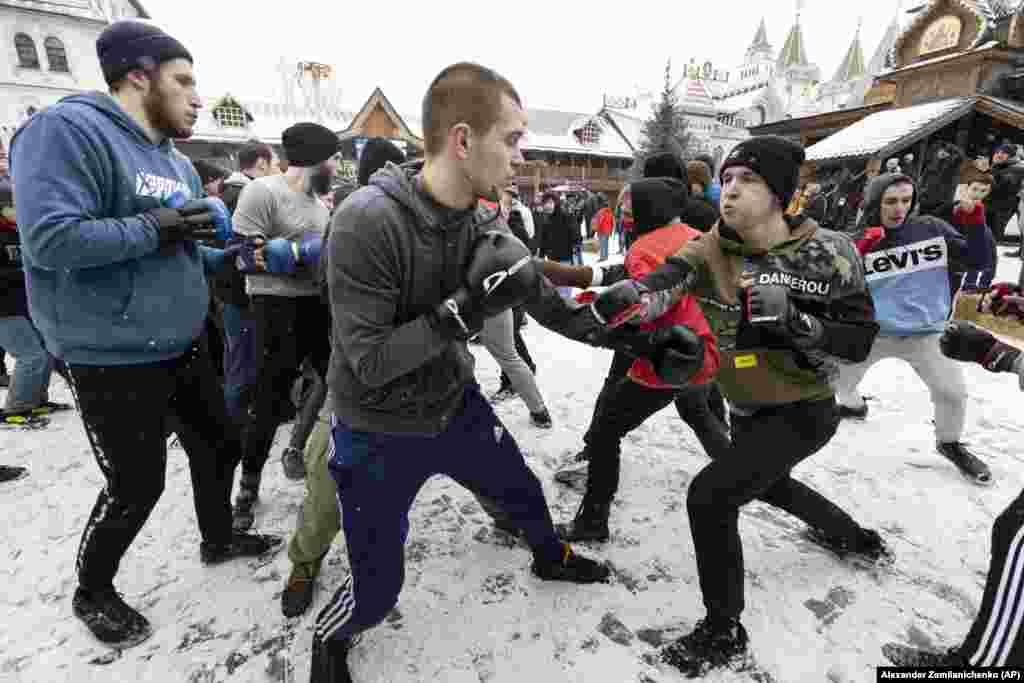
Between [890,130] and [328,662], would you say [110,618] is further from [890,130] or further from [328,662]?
[890,130]

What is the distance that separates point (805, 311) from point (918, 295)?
6.75 ft

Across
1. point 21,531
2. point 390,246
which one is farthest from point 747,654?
point 21,531

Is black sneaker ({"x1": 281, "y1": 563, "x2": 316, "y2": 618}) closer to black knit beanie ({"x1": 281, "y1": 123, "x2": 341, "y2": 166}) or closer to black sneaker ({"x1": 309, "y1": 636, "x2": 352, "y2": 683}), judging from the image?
black sneaker ({"x1": 309, "y1": 636, "x2": 352, "y2": 683})

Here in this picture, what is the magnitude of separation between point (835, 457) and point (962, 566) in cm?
114

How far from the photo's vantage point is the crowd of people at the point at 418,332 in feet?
5.00

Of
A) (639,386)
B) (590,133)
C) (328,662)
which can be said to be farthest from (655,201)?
(590,133)

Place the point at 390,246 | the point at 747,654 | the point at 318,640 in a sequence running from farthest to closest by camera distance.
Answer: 1. the point at 747,654
2. the point at 318,640
3. the point at 390,246

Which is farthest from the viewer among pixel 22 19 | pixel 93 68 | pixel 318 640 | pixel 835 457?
pixel 93 68

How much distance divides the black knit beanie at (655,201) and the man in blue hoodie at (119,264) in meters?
2.04

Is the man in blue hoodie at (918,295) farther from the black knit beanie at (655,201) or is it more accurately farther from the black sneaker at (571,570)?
the black sneaker at (571,570)

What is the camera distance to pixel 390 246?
4.77 ft

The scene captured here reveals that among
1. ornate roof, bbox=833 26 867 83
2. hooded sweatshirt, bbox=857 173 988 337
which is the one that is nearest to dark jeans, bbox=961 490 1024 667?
hooded sweatshirt, bbox=857 173 988 337

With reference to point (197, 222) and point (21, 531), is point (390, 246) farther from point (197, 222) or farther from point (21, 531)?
point (21, 531)

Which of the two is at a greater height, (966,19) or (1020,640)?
(966,19)
